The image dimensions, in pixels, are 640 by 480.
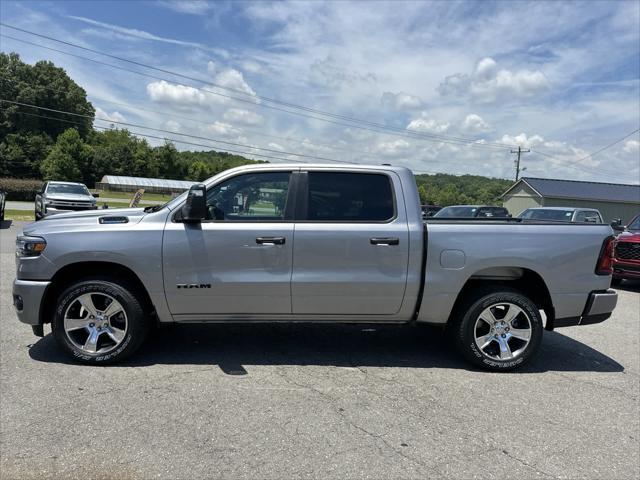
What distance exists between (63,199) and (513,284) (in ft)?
61.5

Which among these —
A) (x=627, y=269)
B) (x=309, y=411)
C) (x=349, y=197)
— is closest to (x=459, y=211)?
(x=627, y=269)

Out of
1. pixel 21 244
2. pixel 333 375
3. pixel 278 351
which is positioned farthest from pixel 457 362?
pixel 21 244

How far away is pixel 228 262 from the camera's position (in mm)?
4207

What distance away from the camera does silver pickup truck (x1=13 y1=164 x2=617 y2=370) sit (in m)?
4.19

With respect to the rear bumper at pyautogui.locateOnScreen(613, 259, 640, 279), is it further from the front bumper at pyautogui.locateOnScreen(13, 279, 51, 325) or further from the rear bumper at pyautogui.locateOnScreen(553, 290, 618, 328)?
the front bumper at pyautogui.locateOnScreen(13, 279, 51, 325)

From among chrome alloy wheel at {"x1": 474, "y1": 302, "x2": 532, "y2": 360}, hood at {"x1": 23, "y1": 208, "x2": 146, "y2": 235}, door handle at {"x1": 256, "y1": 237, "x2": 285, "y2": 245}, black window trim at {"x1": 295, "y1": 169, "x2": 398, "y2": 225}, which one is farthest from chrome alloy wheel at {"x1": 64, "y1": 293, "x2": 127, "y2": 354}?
chrome alloy wheel at {"x1": 474, "y1": 302, "x2": 532, "y2": 360}

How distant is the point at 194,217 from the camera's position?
409 centimetres

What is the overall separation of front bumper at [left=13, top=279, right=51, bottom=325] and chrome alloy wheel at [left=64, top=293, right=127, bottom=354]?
25cm

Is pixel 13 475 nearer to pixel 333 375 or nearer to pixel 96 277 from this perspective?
pixel 96 277

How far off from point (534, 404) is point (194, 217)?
3.35m

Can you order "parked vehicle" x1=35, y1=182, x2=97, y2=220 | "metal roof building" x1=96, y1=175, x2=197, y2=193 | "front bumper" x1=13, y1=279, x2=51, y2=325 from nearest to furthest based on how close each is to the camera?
1. "front bumper" x1=13, y1=279, x2=51, y2=325
2. "parked vehicle" x1=35, y1=182, x2=97, y2=220
3. "metal roof building" x1=96, y1=175, x2=197, y2=193

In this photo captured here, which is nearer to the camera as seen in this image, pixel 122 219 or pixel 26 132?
pixel 122 219

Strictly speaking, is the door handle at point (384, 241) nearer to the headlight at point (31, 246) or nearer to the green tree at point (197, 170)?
the headlight at point (31, 246)

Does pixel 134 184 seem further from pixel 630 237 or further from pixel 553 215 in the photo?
pixel 630 237
